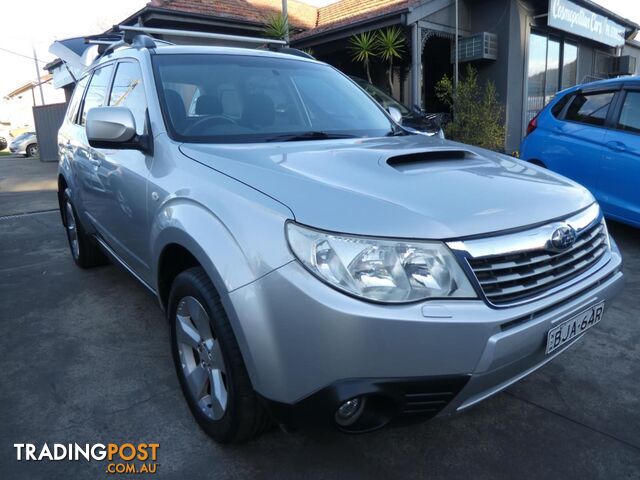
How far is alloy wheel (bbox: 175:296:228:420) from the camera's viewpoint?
1936 millimetres

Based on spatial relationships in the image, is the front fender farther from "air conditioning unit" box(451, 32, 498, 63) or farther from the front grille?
"air conditioning unit" box(451, 32, 498, 63)

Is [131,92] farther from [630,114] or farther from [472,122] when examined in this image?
[472,122]

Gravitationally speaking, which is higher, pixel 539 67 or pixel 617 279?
pixel 539 67

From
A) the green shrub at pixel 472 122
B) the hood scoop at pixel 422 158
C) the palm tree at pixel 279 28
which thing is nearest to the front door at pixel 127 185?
the hood scoop at pixel 422 158

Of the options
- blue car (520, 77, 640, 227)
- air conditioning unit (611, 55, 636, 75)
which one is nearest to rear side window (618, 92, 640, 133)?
blue car (520, 77, 640, 227)

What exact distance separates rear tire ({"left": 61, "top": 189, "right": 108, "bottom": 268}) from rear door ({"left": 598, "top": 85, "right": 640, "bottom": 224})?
4709mm

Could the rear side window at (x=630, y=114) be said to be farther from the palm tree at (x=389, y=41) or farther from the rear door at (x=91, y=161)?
the palm tree at (x=389, y=41)

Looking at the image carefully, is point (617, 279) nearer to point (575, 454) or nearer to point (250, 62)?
point (575, 454)

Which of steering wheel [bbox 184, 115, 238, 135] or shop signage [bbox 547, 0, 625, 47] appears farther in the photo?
shop signage [bbox 547, 0, 625, 47]

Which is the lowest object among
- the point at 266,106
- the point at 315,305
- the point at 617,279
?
the point at 617,279

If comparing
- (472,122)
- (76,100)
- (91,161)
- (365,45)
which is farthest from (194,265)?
(365,45)

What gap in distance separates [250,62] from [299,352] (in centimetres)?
197

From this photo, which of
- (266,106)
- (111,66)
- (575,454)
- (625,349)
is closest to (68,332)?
(111,66)

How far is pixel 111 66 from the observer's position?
3.28 m
